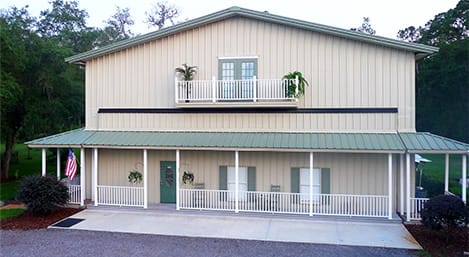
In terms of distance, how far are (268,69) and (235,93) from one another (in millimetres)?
1587

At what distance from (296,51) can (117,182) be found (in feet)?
29.6

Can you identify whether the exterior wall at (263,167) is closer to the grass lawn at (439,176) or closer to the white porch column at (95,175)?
the white porch column at (95,175)

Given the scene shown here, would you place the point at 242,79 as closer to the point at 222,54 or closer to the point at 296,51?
the point at 222,54

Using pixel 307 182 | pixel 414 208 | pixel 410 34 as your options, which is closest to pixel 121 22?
pixel 410 34

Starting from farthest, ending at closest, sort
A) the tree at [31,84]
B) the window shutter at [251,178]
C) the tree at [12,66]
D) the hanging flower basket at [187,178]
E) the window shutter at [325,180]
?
the tree at [31,84], the tree at [12,66], the hanging flower basket at [187,178], the window shutter at [251,178], the window shutter at [325,180]

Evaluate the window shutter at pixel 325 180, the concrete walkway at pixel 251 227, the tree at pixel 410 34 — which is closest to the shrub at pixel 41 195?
the concrete walkway at pixel 251 227

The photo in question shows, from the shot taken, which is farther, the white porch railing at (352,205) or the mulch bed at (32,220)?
the white porch railing at (352,205)

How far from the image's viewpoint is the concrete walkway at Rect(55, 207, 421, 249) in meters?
11.5

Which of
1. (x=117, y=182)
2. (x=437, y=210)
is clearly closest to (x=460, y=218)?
(x=437, y=210)

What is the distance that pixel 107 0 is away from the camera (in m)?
43.8

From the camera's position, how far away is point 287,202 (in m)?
15.0

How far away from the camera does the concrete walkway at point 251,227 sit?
37.7ft

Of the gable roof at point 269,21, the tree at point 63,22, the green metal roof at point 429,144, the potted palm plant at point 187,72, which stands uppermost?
the tree at point 63,22

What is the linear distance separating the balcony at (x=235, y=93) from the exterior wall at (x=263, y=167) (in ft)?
6.62
